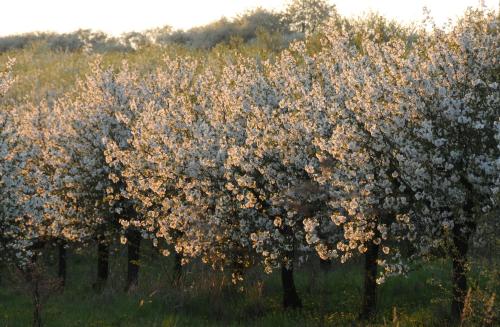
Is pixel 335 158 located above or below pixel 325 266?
above

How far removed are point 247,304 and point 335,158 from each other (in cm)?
557

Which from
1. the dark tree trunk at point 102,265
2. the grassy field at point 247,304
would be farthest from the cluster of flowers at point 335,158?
the dark tree trunk at point 102,265

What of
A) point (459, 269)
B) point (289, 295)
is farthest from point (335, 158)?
point (289, 295)

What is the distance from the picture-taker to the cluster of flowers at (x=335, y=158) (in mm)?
14680

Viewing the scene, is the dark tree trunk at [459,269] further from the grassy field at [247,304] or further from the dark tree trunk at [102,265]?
the dark tree trunk at [102,265]

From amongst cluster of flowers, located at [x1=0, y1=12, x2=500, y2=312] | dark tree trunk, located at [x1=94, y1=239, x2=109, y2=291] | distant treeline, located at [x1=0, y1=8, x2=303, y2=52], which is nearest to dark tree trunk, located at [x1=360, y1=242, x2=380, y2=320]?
cluster of flowers, located at [x1=0, y1=12, x2=500, y2=312]

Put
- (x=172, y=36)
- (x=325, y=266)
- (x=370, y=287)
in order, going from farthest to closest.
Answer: (x=172, y=36)
(x=325, y=266)
(x=370, y=287)

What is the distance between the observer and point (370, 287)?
60.8 ft

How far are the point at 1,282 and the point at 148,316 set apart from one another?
18.6m

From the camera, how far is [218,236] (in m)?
19.2

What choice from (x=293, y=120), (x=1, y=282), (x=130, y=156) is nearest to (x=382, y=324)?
(x=293, y=120)

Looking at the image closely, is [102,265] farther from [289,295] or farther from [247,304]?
[289,295]

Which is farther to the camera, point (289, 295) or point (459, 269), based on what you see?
point (289, 295)

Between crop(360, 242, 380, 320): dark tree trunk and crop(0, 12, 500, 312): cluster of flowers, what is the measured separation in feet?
0.92
